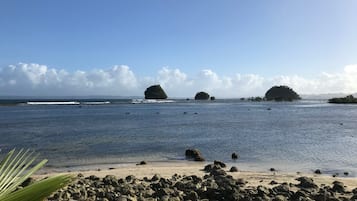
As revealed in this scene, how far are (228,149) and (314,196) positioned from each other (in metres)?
17.0

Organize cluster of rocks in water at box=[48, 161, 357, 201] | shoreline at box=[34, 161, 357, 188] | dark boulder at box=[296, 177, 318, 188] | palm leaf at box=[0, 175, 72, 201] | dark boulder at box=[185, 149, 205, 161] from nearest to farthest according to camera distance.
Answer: palm leaf at box=[0, 175, 72, 201], cluster of rocks in water at box=[48, 161, 357, 201], dark boulder at box=[296, 177, 318, 188], shoreline at box=[34, 161, 357, 188], dark boulder at box=[185, 149, 205, 161]

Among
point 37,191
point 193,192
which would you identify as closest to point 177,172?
point 193,192

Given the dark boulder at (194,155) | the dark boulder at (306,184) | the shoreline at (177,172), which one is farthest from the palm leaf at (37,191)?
the dark boulder at (194,155)

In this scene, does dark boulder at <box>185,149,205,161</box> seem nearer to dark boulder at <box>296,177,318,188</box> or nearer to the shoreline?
the shoreline

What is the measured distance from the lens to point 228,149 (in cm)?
2966

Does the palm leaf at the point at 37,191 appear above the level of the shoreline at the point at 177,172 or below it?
above

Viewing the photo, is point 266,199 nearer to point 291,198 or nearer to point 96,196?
point 291,198

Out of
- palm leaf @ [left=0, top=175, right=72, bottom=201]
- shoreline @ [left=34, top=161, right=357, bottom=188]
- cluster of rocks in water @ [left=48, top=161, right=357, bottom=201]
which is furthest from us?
shoreline @ [left=34, top=161, right=357, bottom=188]

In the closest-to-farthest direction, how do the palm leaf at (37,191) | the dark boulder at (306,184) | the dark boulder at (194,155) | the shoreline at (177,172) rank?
the palm leaf at (37,191)
the dark boulder at (306,184)
the shoreline at (177,172)
the dark boulder at (194,155)

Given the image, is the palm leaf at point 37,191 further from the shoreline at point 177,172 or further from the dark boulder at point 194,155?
the dark boulder at point 194,155

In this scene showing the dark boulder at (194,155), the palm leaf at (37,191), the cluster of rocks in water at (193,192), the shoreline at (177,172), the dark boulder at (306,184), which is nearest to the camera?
the palm leaf at (37,191)

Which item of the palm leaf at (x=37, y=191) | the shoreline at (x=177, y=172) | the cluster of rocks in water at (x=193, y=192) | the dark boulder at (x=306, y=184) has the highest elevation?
the palm leaf at (x=37, y=191)

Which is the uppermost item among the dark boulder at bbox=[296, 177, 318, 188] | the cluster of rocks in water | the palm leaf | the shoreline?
the palm leaf

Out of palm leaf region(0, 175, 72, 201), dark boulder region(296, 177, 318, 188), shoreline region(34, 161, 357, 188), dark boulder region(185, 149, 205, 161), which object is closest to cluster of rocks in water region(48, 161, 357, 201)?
dark boulder region(296, 177, 318, 188)
